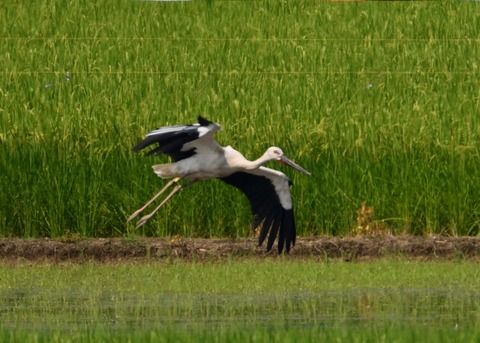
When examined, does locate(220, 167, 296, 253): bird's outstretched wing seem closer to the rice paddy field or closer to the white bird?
the white bird

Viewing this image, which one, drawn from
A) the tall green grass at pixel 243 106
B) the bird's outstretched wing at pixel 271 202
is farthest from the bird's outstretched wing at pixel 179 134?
the tall green grass at pixel 243 106

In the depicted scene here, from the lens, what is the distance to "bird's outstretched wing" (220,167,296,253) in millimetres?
13672

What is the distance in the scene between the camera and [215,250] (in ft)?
48.0

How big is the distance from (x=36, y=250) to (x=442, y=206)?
4.07m

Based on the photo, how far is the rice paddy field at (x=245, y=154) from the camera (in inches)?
456

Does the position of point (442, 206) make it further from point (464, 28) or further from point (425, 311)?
point (464, 28)

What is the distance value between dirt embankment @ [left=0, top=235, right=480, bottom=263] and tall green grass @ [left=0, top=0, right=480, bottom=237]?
857 mm

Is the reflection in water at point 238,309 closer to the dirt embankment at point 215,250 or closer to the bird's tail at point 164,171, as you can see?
the bird's tail at point 164,171

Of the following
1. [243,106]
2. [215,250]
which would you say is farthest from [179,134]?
[243,106]

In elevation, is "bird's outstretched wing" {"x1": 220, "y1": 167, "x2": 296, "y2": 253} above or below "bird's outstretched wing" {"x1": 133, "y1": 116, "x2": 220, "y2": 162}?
below

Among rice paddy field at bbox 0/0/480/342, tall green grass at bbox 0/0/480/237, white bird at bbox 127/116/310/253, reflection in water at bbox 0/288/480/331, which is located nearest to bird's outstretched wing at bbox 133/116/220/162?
white bird at bbox 127/116/310/253

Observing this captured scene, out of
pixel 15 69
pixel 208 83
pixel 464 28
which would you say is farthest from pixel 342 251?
pixel 464 28

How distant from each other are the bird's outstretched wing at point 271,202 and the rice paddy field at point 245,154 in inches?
13.8

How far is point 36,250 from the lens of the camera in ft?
47.9
